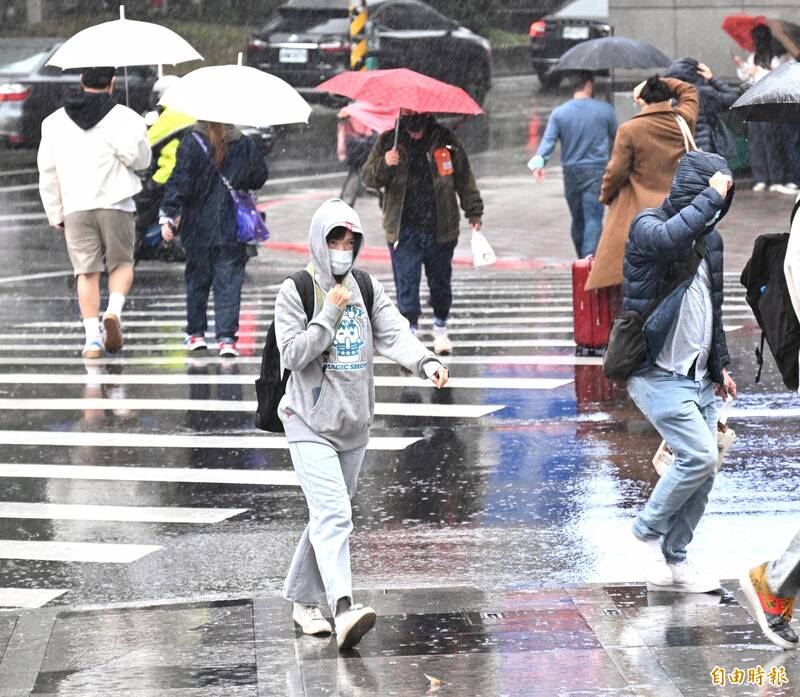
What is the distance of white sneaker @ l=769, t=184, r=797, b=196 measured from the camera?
23203mm

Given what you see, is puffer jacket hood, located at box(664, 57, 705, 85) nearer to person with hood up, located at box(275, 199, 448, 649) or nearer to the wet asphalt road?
the wet asphalt road

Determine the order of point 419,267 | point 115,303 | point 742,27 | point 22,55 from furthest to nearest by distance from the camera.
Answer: point 22,55
point 742,27
point 115,303
point 419,267

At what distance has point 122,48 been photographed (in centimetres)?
1442

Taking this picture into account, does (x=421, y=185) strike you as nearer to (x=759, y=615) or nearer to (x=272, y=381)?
(x=272, y=381)

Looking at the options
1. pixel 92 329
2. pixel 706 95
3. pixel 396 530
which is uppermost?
pixel 706 95

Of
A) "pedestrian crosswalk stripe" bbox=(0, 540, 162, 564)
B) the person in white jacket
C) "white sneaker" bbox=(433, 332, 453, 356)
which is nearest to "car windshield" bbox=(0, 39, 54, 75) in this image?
the person in white jacket

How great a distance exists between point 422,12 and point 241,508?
81.3 ft

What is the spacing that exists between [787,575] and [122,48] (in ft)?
32.1

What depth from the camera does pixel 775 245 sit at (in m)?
6.43

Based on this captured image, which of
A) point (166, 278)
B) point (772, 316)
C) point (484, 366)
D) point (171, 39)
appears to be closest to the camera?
point (772, 316)

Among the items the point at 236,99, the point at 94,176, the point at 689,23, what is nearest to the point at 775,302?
the point at 236,99

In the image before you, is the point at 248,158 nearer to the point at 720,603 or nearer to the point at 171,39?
the point at 171,39

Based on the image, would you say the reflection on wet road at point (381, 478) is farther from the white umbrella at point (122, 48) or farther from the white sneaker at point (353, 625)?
the white umbrella at point (122, 48)

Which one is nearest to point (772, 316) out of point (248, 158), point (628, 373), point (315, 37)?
point (628, 373)
